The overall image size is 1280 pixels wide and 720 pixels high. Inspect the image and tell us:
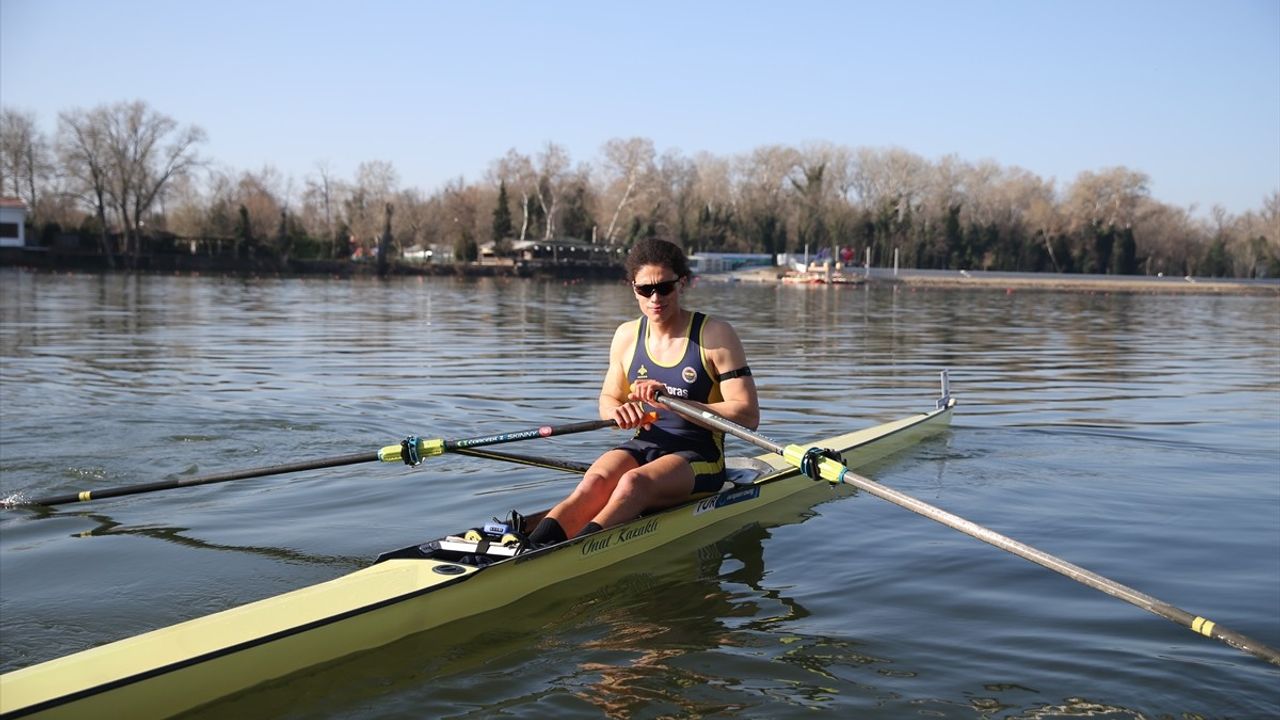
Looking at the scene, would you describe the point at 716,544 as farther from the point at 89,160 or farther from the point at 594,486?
the point at 89,160

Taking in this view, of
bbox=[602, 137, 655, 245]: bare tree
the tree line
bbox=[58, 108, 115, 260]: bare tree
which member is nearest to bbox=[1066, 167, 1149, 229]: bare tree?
the tree line

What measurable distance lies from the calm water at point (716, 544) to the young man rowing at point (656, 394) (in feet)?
1.46

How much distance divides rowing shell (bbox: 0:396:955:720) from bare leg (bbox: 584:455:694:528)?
69 millimetres

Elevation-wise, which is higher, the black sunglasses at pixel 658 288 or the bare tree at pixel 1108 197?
the bare tree at pixel 1108 197

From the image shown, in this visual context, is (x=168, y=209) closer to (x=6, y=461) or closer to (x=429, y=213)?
(x=429, y=213)

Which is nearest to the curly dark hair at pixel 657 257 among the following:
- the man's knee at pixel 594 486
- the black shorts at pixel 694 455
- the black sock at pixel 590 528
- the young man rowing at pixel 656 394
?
the young man rowing at pixel 656 394

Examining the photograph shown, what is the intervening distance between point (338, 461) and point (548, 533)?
1.46 m

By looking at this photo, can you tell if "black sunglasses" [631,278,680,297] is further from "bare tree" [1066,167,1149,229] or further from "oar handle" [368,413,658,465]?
"bare tree" [1066,167,1149,229]

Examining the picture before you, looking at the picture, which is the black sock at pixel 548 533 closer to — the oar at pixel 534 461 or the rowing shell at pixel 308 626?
the rowing shell at pixel 308 626

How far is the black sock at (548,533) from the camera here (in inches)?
216

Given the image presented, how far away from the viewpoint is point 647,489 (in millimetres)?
5973

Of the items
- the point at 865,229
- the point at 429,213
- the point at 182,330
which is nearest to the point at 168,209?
the point at 429,213

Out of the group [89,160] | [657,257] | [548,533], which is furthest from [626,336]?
[89,160]

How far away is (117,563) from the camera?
616 centimetres
